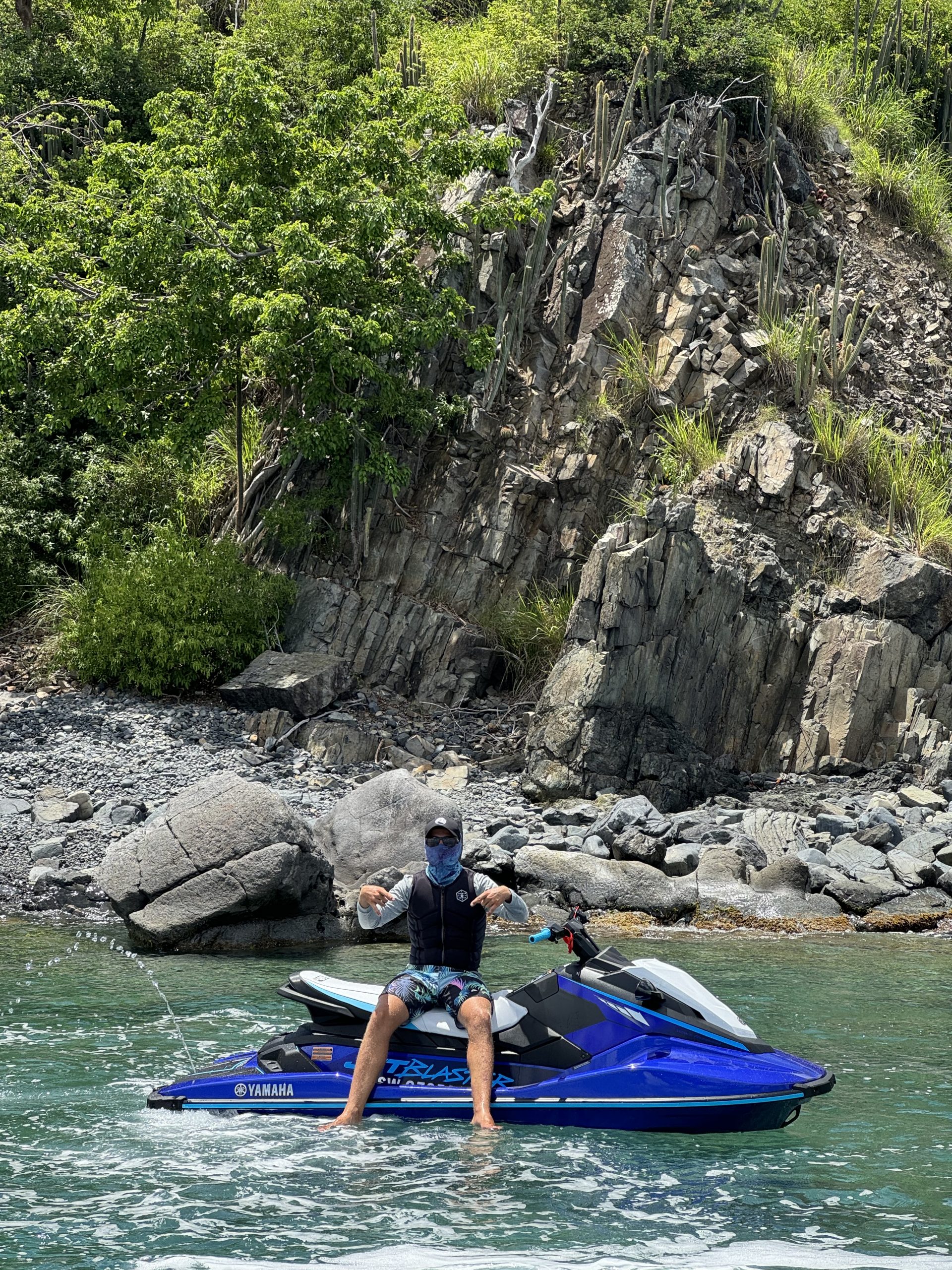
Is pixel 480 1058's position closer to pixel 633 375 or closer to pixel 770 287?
pixel 633 375

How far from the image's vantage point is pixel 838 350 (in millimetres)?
20078

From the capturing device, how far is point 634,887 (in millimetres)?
12055

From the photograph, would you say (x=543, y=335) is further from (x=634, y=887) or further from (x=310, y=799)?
(x=634, y=887)

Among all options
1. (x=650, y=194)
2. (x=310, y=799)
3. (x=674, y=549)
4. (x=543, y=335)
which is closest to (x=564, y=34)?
(x=650, y=194)

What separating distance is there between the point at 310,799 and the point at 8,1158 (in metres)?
8.54

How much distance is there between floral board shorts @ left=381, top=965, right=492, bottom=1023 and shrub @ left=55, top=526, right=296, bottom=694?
11.7 meters

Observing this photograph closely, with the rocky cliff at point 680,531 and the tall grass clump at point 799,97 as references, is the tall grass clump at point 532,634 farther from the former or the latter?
the tall grass clump at point 799,97

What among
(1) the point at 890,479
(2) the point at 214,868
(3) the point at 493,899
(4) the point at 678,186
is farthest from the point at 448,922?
(4) the point at 678,186

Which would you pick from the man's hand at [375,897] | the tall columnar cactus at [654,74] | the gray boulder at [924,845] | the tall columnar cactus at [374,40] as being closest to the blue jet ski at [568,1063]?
the man's hand at [375,897]

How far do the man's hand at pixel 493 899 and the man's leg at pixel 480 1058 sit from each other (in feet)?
1.43

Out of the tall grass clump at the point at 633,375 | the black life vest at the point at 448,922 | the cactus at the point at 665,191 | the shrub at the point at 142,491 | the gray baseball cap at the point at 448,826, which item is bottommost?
the black life vest at the point at 448,922

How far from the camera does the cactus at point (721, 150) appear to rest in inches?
865

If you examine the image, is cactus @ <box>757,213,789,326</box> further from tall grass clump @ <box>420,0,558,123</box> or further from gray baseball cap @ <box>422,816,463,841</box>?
gray baseball cap @ <box>422,816,463,841</box>

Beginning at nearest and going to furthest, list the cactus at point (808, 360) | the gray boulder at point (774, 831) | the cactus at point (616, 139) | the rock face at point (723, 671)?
the gray boulder at point (774, 831), the rock face at point (723, 671), the cactus at point (808, 360), the cactus at point (616, 139)
